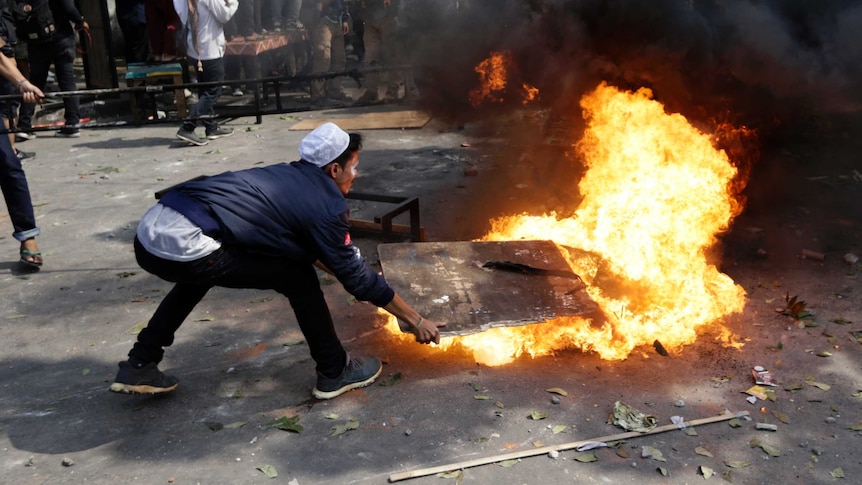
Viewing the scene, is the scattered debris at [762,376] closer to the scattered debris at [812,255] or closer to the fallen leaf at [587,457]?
the fallen leaf at [587,457]

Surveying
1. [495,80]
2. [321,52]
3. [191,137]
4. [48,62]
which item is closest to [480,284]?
Answer: [495,80]

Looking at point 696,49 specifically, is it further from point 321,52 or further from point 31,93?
point 321,52

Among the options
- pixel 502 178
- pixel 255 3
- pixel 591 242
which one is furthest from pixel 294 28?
pixel 591 242

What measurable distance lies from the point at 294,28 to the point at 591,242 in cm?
974

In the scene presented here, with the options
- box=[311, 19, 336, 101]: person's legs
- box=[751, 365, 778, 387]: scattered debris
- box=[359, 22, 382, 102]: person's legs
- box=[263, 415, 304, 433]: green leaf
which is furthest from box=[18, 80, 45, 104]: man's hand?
box=[311, 19, 336, 101]: person's legs

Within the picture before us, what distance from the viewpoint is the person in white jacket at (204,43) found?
10438mm

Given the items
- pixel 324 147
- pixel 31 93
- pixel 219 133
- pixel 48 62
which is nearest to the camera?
pixel 324 147

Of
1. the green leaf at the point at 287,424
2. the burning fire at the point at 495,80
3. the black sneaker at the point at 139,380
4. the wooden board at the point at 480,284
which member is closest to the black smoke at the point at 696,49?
the burning fire at the point at 495,80

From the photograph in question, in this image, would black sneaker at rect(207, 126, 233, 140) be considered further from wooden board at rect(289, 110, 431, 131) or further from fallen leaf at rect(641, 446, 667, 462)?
fallen leaf at rect(641, 446, 667, 462)

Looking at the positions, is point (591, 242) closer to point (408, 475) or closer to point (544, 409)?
point (544, 409)

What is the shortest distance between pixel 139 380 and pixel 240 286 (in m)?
0.87

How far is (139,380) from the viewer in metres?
4.34

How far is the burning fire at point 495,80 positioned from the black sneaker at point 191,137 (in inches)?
194

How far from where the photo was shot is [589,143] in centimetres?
692
